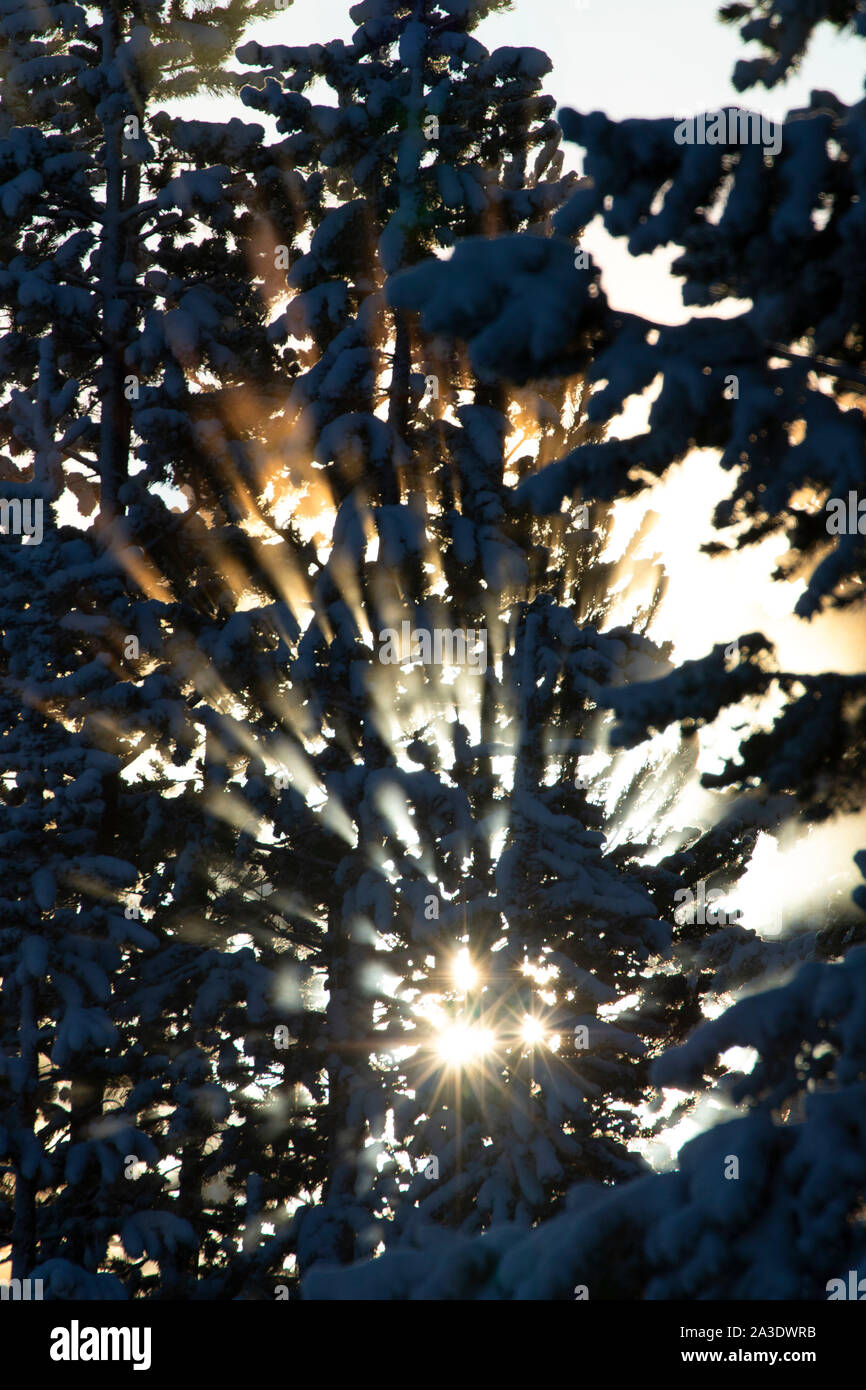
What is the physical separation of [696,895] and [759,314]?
926 cm

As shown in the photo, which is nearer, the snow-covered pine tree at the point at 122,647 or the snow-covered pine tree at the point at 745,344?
the snow-covered pine tree at the point at 745,344

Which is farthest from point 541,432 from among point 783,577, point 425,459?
point 783,577

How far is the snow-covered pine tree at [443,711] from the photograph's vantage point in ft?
34.6

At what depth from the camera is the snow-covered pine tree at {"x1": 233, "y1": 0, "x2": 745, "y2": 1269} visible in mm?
10531

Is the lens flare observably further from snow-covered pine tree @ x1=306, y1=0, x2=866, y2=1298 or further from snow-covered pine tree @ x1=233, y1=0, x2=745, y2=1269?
snow-covered pine tree @ x1=306, y1=0, x2=866, y2=1298

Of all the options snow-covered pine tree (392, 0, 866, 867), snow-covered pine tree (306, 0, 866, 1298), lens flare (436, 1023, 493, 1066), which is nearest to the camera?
snow-covered pine tree (306, 0, 866, 1298)

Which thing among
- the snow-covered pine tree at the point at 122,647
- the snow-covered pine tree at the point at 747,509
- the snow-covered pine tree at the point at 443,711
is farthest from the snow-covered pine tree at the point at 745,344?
the snow-covered pine tree at the point at 122,647

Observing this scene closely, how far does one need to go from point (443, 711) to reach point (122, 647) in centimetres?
328

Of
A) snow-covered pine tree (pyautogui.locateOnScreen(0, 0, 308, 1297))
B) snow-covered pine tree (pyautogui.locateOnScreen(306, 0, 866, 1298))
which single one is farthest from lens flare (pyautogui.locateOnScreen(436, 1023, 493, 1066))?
snow-covered pine tree (pyautogui.locateOnScreen(306, 0, 866, 1298))

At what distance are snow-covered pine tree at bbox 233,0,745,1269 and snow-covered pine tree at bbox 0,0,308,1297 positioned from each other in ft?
3.42

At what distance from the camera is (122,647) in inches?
474

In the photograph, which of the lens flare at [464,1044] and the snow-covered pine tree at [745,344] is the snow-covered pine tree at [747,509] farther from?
the lens flare at [464,1044]

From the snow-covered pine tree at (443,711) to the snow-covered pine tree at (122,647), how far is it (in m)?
1.04

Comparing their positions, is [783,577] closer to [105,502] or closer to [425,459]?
[425,459]
